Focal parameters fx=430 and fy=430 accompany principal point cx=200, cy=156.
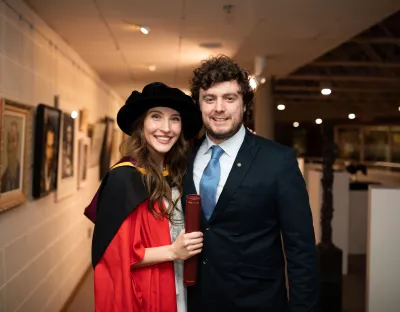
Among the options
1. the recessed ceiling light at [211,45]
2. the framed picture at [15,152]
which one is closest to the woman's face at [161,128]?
the framed picture at [15,152]

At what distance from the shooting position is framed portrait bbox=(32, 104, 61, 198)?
3062 millimetres

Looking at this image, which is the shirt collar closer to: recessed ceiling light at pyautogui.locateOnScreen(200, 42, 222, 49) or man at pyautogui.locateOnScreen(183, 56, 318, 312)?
man at pyautogui.locateOnScreen(183, 56, 318, 312)

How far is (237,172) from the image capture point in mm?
1664

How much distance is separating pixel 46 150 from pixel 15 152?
1.88 ft

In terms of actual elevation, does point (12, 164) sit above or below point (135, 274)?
above

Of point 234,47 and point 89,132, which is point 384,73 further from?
point 89,132

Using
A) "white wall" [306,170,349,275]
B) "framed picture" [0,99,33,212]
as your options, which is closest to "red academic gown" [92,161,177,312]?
"framed picture" [0,99,33,212]

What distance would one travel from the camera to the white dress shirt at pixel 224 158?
1.72 metres

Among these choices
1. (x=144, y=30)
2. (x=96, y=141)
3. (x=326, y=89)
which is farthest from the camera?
(x=326, y=89)

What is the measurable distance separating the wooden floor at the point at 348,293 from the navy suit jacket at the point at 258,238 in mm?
2524

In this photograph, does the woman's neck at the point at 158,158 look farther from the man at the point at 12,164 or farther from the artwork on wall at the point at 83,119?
the artwork on wall at the point at 83,119

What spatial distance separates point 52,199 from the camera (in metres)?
3.65

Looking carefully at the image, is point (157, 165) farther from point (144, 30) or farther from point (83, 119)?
point (83, 119)

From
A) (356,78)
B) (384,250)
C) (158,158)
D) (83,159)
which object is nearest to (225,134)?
(158,158)
